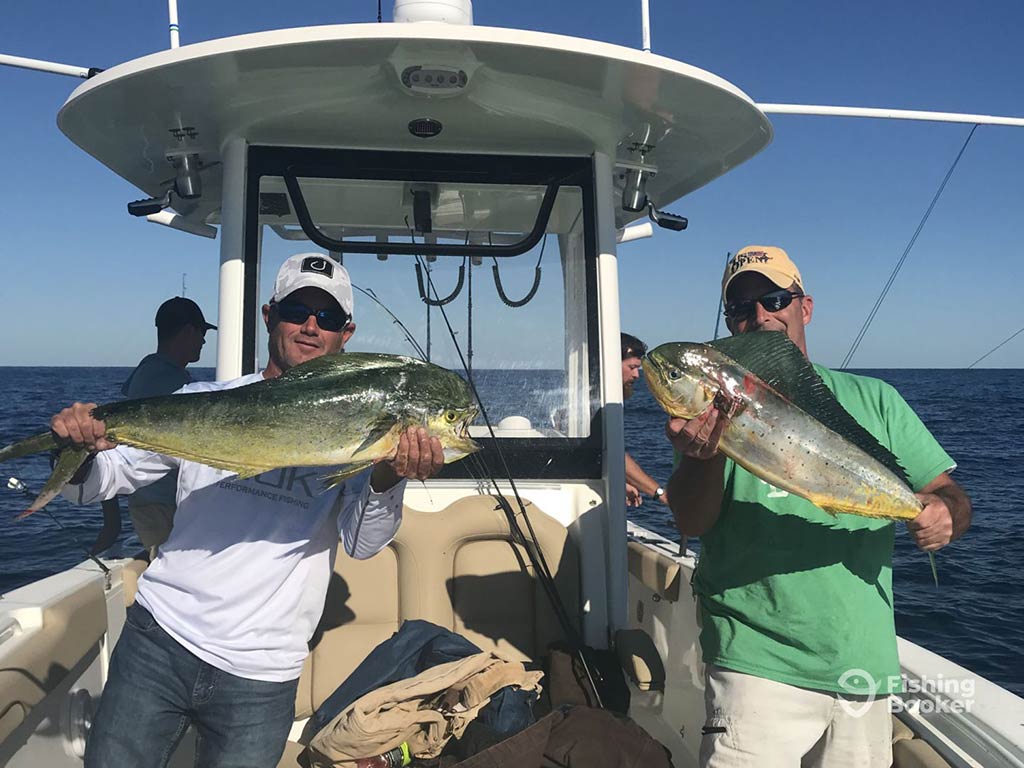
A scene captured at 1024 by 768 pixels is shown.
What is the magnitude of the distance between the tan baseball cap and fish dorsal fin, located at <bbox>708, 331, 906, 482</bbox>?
0.25m

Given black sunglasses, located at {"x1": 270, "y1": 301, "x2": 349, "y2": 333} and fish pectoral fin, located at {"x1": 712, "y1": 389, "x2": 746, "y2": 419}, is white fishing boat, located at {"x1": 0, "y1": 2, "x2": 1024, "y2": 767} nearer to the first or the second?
black sunglasses, located at {"x1": 270, "y1": 301, "x2": 349, "y2": 333}

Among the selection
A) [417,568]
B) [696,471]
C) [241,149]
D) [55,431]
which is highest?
[241,149]

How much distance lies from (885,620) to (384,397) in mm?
1758

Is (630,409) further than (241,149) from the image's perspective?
Yes

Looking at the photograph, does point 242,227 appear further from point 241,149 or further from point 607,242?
point 607,242

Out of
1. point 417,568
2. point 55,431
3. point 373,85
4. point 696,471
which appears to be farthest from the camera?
point 417,568

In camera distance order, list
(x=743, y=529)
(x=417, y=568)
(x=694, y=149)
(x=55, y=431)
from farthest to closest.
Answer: (x=694, y=149), (x=417, y=568), (x=743, y=529), (x=55, y=431)

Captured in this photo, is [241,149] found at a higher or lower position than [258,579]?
higher

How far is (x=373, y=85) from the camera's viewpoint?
349cm

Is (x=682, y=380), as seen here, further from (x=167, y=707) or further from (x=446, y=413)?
(x=167, y=707)

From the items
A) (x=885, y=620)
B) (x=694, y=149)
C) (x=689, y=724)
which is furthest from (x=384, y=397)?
(x=694, y=149)

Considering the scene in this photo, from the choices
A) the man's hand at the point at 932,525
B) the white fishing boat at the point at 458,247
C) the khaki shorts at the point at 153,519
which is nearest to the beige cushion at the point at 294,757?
the white fishing boat at the point at 458,247

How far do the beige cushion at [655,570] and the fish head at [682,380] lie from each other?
167 cm

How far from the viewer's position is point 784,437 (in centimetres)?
236
